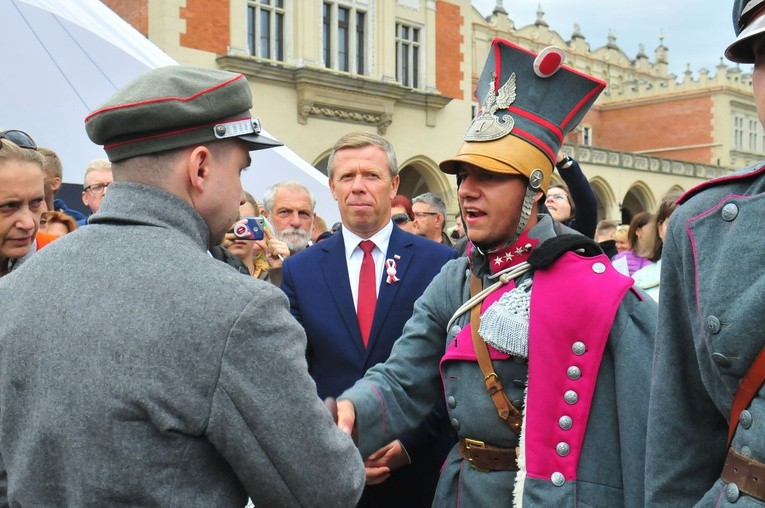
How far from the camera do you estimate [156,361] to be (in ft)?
5.10

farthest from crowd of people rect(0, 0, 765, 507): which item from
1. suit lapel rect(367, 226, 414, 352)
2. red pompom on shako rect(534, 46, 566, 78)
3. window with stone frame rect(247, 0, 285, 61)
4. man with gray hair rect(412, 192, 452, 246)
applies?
window with stone frame rect(247, 0, 285, 61)

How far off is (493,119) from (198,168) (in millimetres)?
1162

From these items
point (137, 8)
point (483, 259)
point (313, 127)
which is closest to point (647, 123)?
point (313, 127)

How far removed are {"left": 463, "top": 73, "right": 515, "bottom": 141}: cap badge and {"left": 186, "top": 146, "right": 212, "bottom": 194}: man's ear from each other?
41.9 inches

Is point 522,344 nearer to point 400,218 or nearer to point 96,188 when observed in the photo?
point 96,188

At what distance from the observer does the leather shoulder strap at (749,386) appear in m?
1.55

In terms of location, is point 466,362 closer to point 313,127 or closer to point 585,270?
point 585,270

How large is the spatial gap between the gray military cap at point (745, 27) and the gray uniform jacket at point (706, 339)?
0.76ft

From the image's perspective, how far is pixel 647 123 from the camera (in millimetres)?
43656

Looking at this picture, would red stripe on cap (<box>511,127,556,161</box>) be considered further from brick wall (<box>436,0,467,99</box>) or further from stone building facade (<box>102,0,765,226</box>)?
brick wall (<box>436,0,467,99</box>)

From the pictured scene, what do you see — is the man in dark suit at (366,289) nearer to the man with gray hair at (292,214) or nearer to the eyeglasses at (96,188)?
the man with gray hair at (292,214)

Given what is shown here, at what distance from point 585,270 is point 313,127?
17.1 metres

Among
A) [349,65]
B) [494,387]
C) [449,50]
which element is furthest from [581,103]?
[449,50]

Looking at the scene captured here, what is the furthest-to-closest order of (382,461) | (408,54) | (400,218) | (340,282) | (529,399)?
(408,54)
(400,218)
(340,282)
(382,461)
(529,399)
